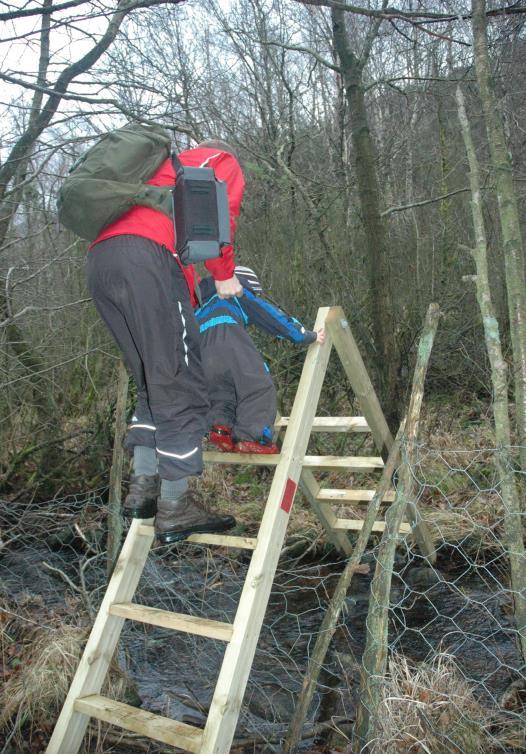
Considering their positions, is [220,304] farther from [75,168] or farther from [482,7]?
[482,7]

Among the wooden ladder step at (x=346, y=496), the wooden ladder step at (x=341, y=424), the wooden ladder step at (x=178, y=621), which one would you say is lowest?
the wooden ladder step at (x=346, y=496)

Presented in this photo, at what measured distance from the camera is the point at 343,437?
5.92 metres

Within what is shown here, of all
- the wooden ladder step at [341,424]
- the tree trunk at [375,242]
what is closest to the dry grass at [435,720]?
the wooden ladder step at [341,424]

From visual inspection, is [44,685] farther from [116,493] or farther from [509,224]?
[509,224]

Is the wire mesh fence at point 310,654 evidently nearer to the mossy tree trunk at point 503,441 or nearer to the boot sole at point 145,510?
the mossy tree trunk at point 503,441

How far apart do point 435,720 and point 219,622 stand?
3.11 feet

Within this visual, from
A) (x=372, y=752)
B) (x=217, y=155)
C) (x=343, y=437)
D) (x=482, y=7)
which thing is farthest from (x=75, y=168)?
(x=343, y=437)

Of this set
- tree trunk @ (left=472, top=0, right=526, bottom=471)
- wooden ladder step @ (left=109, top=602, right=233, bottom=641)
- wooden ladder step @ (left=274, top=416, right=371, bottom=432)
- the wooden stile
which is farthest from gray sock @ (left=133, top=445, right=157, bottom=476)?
tree trunk @ (left=472, top=0, right=526, bottom=471)

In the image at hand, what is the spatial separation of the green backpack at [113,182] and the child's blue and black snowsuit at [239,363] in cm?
68

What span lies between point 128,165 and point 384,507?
3.58 m

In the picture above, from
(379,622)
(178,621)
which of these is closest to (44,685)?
(178,621)

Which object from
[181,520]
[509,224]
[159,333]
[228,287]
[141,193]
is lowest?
[181,520]

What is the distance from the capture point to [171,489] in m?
2.61

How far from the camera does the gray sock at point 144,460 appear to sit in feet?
9.09
